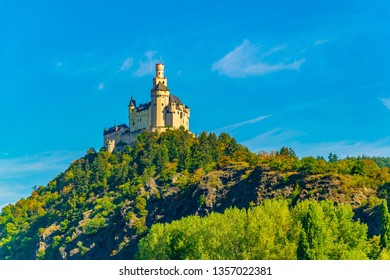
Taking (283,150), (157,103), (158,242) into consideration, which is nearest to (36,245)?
(157,103)

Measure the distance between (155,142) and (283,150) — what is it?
31.3 m

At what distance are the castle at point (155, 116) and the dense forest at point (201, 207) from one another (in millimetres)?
3019

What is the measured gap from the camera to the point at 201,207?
9900 cm

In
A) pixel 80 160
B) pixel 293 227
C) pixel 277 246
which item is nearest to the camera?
pixel 277 246

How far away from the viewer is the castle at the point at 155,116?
14188cm

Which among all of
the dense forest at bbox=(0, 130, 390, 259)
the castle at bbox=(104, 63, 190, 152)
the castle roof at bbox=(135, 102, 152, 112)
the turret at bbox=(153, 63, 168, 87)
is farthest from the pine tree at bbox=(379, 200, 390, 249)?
the turret at bbox=(153, 63, 168, 87)

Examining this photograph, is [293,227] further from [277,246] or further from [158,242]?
[158,242]

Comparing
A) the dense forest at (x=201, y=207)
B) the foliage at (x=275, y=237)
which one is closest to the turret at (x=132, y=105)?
the dense forest at (x=201, y=207)

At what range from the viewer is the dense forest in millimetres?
57219

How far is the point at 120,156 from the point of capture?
146 meters

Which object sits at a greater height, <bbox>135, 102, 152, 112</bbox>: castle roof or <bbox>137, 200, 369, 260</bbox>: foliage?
<bbox>135, 102, 152, 112</bbox>: castle roof

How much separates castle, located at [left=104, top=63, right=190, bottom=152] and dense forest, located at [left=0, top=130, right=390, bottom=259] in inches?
119

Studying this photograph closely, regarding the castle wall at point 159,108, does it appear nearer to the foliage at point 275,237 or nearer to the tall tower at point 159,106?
the tall tower at point 159,106

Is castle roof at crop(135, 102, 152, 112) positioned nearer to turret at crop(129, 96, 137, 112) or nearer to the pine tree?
turret at crop(129, 96, 137, 112)
